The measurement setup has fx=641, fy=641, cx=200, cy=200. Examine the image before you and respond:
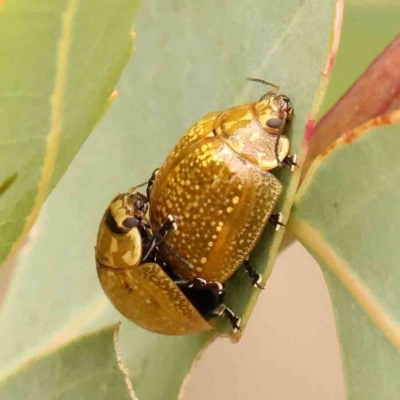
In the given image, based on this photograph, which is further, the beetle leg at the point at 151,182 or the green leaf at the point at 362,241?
the beetle leg at the point at 151,182

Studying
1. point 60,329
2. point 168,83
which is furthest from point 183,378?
point 168,83

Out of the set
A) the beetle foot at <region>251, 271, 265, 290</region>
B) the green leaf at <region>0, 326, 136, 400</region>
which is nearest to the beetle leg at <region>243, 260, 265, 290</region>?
the beetle foot at <region>251, 271, 265, 290</region>

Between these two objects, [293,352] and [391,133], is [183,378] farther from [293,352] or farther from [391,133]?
[293,352]

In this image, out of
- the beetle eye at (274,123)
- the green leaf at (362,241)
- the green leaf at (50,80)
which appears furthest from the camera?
the beetle eye at (274,123)

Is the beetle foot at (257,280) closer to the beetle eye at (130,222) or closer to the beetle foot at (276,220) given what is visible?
the beetle foot at (276,220)

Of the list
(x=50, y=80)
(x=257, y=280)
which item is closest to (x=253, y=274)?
(x=257, y=280)

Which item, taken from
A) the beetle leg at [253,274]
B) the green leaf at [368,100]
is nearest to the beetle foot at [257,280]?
the beetle leg at [253,274]

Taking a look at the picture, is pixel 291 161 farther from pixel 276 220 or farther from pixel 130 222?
pixel 130 222
